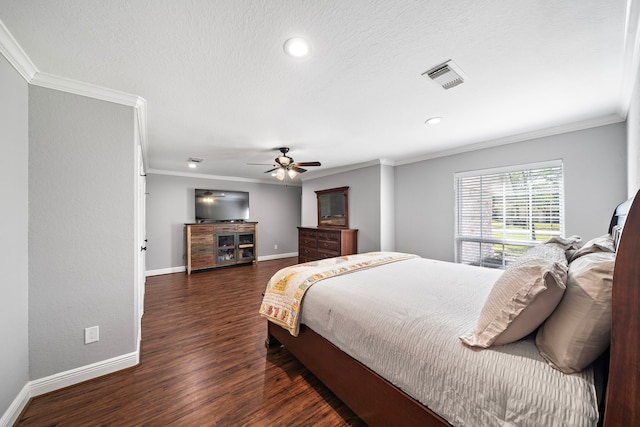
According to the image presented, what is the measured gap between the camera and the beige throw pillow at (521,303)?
948mm

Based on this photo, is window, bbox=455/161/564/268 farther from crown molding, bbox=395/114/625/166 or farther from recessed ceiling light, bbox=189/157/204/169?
recessed ceiling light, bbox=189/157/204/169

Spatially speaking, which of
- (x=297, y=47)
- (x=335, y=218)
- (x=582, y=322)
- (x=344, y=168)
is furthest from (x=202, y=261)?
(x=582, y=322)

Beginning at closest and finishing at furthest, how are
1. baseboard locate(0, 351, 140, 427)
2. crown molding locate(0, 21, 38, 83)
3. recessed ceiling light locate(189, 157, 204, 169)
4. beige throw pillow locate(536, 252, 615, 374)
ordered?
beige throw pillow locate(536, 252, 615, 374) < crown molding locate(0, 21, 38, 83) < baseboard locate(0, 351, 140, 427) < recessed ceiling light locate(189, 157, 204, 169)

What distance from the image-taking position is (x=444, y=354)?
113cm

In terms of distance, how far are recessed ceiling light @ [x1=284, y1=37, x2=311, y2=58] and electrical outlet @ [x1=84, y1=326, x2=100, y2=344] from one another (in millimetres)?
2647

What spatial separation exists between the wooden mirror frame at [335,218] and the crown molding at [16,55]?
14.9 ft

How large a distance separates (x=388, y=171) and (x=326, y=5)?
3.78 m

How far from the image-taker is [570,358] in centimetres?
86

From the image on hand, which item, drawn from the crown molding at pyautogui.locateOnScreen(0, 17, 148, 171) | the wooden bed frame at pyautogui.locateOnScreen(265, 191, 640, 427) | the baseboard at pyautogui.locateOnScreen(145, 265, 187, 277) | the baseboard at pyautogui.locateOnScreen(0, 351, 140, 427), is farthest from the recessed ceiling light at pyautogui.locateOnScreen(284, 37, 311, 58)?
the baseboard at pyautogui.locateOnScreen(145, 265, 187, 277)

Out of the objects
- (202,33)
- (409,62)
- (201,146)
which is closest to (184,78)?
(202,33)

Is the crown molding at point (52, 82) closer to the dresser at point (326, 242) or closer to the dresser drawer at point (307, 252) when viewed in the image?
the dresser at point (326, 242)

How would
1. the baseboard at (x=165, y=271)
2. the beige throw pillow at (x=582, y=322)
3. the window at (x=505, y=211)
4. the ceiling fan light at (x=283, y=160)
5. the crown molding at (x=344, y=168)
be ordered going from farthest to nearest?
the baseboard at (x=165, y=271) < the crown molding at (x=344, y=168) < the ceiling fan light at (x=283, y=160) < the window at (x=505, y=211) < the beige throw pillow at (x=582, y=322)

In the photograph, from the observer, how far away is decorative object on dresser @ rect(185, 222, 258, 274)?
214 inches

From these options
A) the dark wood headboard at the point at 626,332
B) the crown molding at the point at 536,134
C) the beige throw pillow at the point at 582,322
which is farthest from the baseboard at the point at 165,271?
the dark wood headboard at the point at 626,332
